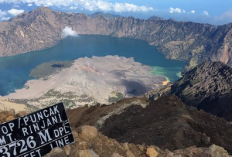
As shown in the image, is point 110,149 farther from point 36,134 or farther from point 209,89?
point 209,89

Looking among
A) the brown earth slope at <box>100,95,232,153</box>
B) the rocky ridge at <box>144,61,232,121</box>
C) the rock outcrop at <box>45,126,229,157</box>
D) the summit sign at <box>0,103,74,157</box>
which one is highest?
the summit sign at <box>0,103,74,157</box>

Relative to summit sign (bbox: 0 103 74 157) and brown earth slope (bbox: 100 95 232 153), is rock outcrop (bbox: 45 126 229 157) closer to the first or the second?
summit sign (bbox: 0 103 74 157)

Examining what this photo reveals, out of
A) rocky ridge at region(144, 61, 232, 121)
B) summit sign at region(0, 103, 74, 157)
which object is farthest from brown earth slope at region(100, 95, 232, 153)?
rocky ridge at region(144, 61, 232, 121)

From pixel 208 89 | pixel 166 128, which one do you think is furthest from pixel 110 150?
pixel 208 89

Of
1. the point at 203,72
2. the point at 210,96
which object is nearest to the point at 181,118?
the point at 210,96

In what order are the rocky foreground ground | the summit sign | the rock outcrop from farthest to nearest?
the rocky foreground ground < the rock outcrop < the summit sign

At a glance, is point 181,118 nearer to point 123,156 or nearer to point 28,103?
point 123,156
